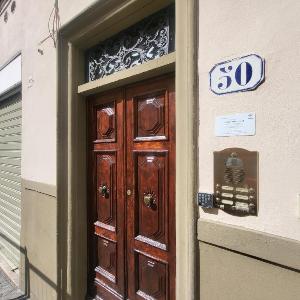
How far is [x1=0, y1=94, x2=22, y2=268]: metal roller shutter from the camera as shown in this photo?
562cm

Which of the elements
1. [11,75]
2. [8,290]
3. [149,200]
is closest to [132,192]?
[149,200]

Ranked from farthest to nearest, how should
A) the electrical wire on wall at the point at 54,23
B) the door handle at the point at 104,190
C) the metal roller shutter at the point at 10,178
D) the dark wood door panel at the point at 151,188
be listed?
the metal roller shutter at the point at 10,178 → the electrical wire on wall at the point at 54,23 → the door handle at the point at 104,190 → the dark wood door panel at the point at 151,188

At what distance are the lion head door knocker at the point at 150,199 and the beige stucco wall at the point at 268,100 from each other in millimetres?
903

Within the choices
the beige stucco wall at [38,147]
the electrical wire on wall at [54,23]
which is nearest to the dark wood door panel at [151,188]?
the beige stucco wall at [38,147]

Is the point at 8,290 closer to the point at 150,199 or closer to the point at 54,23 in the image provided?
the point at 150,199

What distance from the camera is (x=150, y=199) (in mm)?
3092

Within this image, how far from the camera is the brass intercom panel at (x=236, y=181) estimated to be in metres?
2.01

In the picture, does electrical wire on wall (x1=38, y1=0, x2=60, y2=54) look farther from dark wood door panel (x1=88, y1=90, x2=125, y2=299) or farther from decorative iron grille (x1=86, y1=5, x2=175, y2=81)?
dark wood door panel (x1=88, y1=90, x2=125, y2=299)

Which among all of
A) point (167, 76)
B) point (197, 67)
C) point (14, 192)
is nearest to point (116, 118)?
point (167, 76)

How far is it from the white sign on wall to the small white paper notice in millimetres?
4047

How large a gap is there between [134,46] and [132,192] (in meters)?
1.44

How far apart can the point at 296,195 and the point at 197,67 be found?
Answer: 108 cm

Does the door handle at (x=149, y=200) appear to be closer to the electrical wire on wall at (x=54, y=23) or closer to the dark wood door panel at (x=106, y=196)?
the dark wood door panel at (x=106, y=196)

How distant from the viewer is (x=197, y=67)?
2.34 meters
